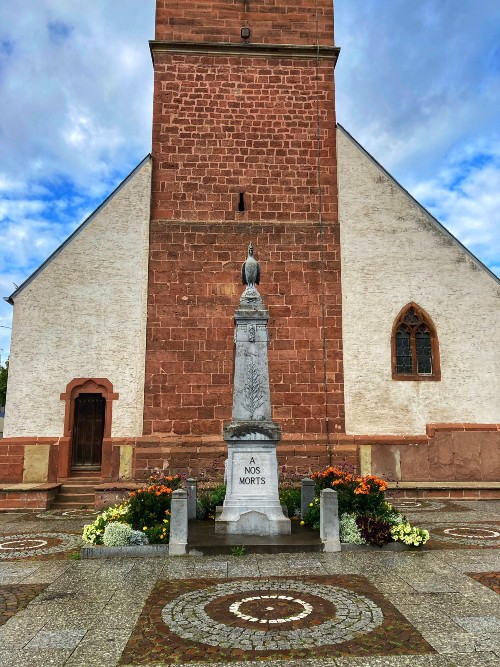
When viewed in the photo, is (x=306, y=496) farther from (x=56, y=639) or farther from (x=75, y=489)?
(x=75, y=489)

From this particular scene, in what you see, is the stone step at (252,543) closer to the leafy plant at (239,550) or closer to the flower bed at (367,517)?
the leafy plant at (239,550)

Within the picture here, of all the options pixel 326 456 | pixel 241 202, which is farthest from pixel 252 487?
pixel 241 202

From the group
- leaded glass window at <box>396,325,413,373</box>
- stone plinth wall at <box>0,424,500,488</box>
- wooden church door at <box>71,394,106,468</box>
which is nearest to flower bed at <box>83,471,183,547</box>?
stone plinth wall at <box>0,424,500,488</box>

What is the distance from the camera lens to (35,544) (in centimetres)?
886

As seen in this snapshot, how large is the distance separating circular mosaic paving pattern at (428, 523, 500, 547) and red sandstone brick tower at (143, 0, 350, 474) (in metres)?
4.38

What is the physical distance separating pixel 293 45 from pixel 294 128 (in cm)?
236

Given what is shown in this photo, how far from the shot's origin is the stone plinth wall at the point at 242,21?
15.9 metres

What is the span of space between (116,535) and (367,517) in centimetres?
361

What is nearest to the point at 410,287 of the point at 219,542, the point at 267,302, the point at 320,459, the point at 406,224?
the point at 406,224

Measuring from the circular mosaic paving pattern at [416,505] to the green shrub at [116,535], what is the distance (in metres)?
6.41

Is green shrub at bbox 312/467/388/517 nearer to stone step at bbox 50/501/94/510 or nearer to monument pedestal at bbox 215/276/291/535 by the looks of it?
monument pedestal at bbox 215/276/291/535

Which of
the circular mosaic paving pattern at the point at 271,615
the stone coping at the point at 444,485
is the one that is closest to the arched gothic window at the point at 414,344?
the stone coping at the point at 444,485

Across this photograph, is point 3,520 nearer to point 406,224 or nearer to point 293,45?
point 406,224

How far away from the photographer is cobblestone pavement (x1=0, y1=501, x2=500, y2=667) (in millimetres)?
4367
